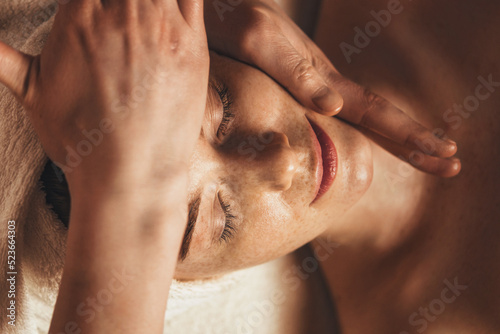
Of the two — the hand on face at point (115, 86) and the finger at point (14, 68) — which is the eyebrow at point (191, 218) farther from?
the finger at point (14, 68)

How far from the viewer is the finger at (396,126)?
31.2 inches

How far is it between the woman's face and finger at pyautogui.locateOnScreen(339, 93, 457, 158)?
0.25 feet

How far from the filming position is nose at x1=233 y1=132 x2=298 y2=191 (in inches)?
28.6

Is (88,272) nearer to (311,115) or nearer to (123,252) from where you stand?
(123,252)

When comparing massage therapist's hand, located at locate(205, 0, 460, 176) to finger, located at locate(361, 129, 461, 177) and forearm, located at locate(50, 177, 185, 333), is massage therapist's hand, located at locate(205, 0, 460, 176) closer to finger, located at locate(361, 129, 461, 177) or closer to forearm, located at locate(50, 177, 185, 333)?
finger, located at locate(361, 129, 461, 177)

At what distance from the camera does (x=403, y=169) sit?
1.01m

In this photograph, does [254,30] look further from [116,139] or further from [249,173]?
[116,139]

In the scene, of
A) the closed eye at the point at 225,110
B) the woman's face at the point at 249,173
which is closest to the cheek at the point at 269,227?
the woman's face at the point at 249,173

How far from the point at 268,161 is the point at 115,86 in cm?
28

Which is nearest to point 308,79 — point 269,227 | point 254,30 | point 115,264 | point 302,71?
point 302,71

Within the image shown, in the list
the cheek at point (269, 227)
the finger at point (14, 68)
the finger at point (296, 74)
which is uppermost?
the finger at point (296, 74)

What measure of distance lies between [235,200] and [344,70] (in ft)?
1.69

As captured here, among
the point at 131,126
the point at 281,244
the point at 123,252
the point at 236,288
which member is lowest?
the point at 236,288

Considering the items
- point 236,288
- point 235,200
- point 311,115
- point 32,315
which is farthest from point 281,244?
point 32,315
